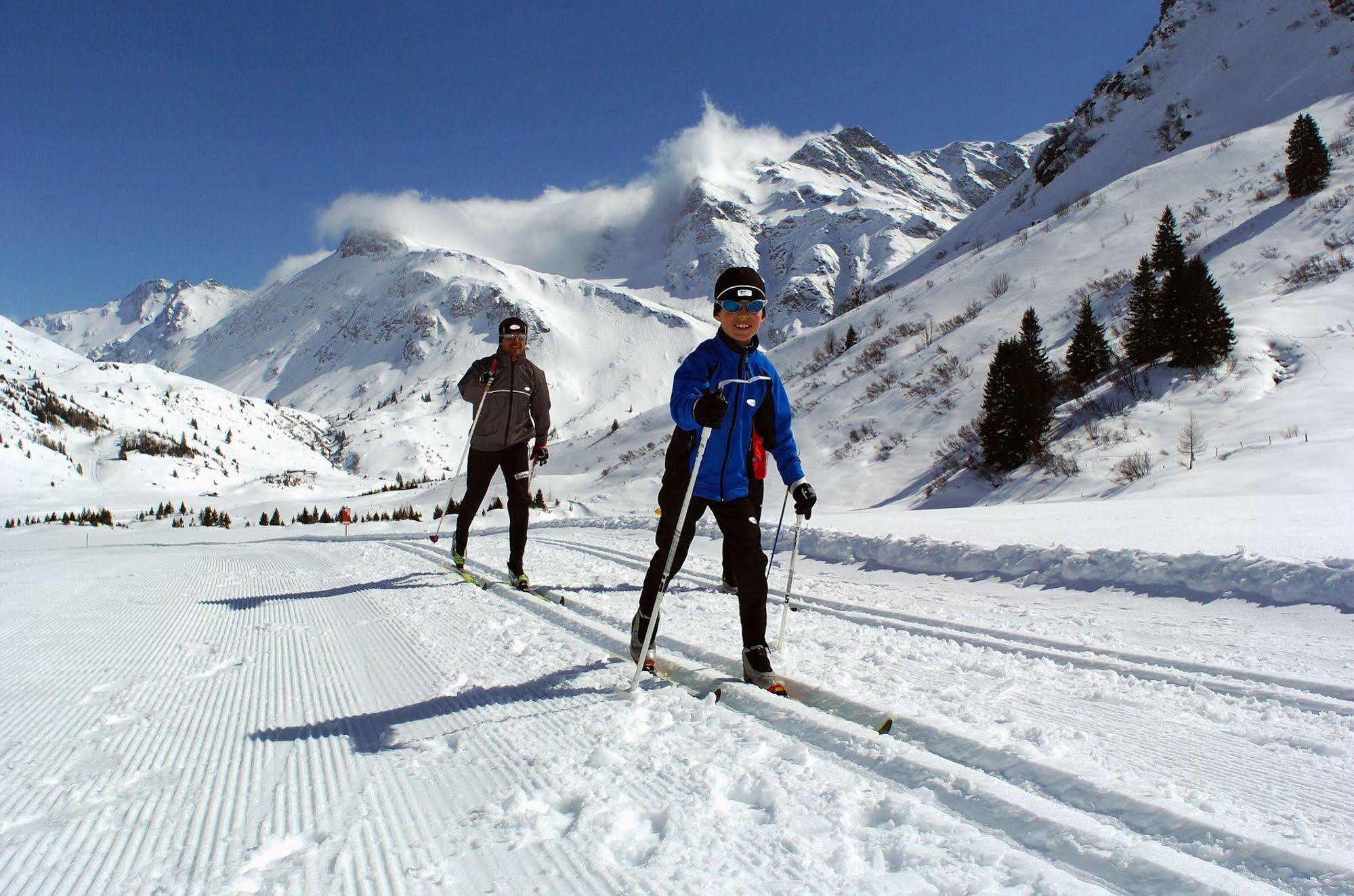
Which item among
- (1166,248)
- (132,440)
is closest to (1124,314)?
(1166,248)

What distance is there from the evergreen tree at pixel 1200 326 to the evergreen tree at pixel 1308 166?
1511cm

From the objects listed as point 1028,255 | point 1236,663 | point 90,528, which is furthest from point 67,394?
point 1236,663

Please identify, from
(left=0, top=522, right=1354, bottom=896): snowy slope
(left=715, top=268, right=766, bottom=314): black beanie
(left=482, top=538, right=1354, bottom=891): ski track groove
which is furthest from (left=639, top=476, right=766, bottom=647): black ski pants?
(left=715, top=268, right=766, bottom=314): black beanie

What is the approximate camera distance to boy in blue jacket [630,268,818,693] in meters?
3.20

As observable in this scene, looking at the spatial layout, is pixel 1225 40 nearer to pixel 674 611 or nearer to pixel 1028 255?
pixel 1028 255

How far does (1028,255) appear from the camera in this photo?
1185 inches

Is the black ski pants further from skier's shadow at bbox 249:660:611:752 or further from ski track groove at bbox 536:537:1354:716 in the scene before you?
ski track groove at bbox 536:537:1354:716

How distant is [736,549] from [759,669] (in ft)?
1.85

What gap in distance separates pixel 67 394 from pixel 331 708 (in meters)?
179

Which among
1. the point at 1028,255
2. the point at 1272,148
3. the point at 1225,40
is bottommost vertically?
the point at 1028,255

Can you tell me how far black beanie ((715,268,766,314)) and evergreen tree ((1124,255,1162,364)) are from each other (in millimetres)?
17728

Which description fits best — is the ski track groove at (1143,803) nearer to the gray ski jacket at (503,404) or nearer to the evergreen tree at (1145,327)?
the gray ski jacket at (503,404)

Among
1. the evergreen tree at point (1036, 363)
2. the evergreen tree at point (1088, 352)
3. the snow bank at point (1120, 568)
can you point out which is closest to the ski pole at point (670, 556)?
the snow bank at point (1120, 568)

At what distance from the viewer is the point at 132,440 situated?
12144 centimetres
